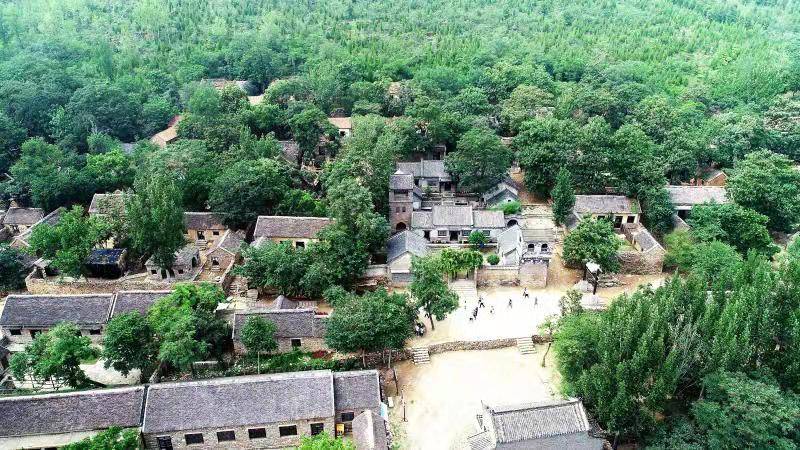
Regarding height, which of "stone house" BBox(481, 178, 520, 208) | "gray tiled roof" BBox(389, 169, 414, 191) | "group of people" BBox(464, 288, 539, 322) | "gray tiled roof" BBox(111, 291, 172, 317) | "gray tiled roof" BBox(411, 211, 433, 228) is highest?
"gray tiled roof" BBox(389, 169, 414, 191)

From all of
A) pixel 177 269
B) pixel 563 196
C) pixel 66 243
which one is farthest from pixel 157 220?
pixel 563 196

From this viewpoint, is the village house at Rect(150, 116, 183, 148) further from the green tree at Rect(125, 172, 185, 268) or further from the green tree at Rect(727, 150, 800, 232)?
the green tree at Rect(727, 150, 800, 232)

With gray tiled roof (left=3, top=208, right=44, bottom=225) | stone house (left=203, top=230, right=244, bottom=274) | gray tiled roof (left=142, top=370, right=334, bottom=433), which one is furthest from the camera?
gray tiled roof (left=3, top=208, right=44, bottom=225)

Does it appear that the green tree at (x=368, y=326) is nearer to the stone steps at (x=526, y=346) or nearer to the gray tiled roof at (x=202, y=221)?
the stone steps at (x=526, y=346)

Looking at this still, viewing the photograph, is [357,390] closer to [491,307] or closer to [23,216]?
[491,307]

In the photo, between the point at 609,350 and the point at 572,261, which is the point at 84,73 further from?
the point at 609,350

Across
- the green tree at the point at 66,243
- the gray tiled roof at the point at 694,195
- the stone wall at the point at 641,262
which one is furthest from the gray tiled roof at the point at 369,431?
the gray tiled roof at the point at 694,195

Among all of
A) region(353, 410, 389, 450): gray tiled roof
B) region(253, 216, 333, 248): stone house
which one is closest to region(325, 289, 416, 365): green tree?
region(353, 410, 389, 450): gray tiled roof
